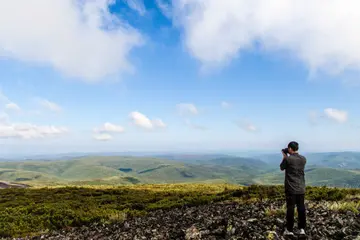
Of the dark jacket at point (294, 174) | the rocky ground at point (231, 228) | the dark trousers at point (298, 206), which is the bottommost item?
the rocky ground at point (231, 228)

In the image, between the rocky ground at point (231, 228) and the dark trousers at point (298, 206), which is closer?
the dark trousers at point (298, 206)

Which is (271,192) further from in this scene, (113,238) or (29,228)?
(29,228)

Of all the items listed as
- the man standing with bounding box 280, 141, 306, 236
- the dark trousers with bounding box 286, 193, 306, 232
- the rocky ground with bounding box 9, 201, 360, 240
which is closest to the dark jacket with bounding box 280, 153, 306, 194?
the man standing with bounding box 280, 141, 306, 236

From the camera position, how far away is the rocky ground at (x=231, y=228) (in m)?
13.5

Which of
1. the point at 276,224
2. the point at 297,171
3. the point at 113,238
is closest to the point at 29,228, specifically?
the point at 113,238

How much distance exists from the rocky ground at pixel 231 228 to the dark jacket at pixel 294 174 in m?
2.11

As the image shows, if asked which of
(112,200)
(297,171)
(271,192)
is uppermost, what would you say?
(297,171)

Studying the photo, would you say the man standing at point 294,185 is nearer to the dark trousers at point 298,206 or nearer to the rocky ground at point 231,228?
the dark trousers at point 298,206

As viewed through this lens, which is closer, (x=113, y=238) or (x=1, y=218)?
(x=113, y=238)

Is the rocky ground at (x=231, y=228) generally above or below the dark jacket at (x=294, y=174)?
below

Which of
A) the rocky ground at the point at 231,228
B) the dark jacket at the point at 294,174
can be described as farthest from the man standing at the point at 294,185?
the rocky ground at the point at 231,228

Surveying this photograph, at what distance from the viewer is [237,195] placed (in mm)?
32406

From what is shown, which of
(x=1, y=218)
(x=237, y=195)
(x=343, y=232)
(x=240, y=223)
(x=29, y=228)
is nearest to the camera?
(x=343, y=232)

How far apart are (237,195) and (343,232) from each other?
19850 mm
